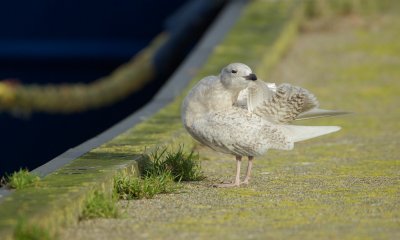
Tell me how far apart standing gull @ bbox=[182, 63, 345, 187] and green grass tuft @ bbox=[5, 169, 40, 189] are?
1095 millimetres

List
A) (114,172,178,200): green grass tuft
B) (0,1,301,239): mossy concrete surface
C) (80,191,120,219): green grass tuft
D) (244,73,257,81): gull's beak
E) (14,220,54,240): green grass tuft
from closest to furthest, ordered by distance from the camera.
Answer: (14,220,54,240): green grass tuft → (0,1,301,239): mossy concrete surface → (80,191,120,219): green grass tuft → (114,172,178,200): green grass tuft → (244,73,257,81): gull's beak

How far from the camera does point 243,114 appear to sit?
6.29 m

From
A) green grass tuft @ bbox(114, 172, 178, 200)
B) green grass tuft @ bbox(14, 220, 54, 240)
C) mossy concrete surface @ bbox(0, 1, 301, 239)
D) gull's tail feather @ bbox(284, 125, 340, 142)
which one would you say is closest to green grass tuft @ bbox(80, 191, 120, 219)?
mossy concrete surface @ bbox(0, 1, 301, 239)

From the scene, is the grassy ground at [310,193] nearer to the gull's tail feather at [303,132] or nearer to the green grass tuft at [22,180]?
the gull's tail feather at [303,132]

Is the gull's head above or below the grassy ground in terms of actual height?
above

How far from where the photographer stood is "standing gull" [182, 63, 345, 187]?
6199mm

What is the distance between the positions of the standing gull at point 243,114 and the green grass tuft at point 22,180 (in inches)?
43.1

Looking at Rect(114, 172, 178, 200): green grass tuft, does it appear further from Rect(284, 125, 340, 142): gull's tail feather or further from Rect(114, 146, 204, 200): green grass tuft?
Rect(284, 125, 340, 142): gull's tail feather

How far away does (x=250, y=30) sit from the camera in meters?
13.2

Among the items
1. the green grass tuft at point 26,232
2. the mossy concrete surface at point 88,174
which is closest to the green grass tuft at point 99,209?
the mossy concrete surface at point 88,174

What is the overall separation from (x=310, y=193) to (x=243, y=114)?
62cm

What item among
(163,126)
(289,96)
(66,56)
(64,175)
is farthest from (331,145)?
(66,56)

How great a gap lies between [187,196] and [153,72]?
25.9 ft

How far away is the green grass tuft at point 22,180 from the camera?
552cm
